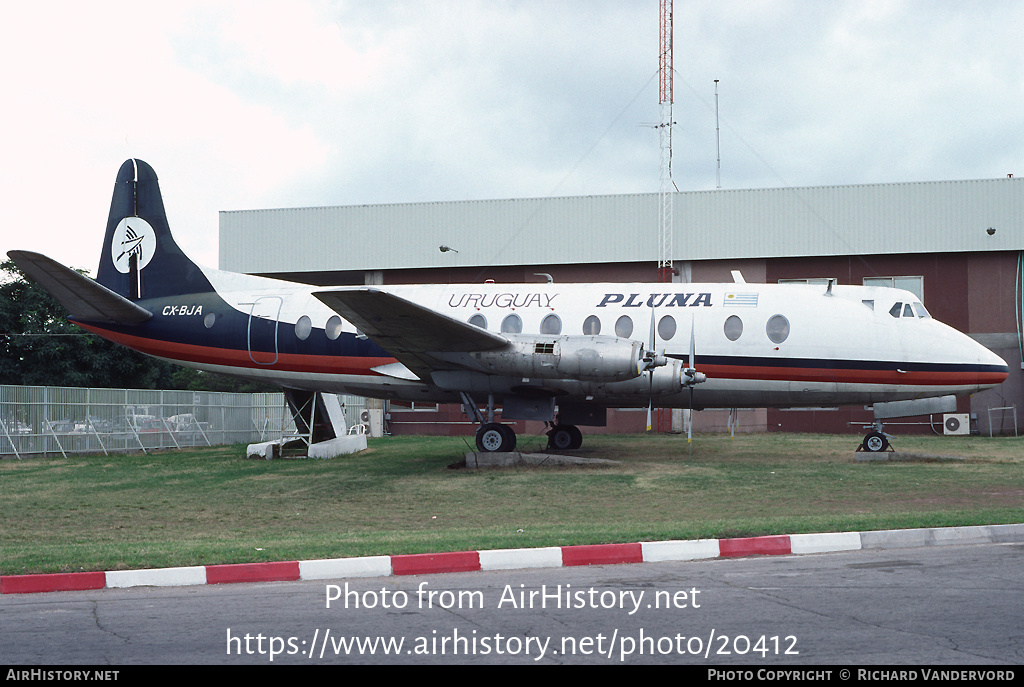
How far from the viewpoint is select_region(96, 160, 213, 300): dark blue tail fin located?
74.6 ft

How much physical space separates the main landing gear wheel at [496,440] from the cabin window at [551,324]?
2.45 meters

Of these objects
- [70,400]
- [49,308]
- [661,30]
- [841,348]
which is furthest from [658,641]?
[49,308]

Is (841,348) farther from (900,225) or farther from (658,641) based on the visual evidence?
(900,225)

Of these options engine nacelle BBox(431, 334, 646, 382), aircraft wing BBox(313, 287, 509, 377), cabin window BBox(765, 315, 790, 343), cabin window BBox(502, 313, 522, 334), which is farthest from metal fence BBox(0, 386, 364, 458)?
cabin window BBox(765, 315, 790, 343)

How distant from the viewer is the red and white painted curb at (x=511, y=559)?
8.31 m

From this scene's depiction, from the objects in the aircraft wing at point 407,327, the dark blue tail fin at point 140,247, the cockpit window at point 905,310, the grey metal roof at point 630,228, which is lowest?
the aircraft wing at point 407,327

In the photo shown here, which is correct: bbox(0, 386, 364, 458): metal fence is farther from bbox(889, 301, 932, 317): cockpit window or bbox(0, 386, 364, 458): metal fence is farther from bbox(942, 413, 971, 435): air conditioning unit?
bbox(942, 413, 971, 435): air conditioning unit

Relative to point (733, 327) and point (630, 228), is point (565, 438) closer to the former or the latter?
point (733, 327)

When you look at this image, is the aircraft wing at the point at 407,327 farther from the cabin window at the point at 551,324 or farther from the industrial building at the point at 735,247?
the industrial building at the point at 735,247

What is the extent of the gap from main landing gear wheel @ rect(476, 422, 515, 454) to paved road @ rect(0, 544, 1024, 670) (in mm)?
10422

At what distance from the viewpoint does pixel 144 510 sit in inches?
544

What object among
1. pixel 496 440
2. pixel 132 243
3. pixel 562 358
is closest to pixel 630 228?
pixel 496 440

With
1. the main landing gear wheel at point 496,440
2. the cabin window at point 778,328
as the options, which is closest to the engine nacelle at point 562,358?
the main landing gear wheel at point 496,440

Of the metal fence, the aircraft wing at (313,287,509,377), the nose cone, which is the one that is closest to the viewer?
the aircraft wing at (313,287,509,377)
